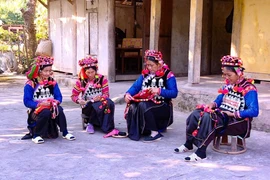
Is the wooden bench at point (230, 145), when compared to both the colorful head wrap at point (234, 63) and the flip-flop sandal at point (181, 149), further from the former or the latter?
the colorful head wrap at point (234, 63)

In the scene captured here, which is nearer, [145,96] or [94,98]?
[145,96]

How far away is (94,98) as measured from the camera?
561 centimetres

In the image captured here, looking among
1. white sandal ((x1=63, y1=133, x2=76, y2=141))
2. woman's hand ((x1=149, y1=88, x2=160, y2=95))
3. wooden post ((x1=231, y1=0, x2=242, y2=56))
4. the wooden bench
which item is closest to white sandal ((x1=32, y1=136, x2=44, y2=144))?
white sandal ((x1=63, y1=133, x2=76, y2=141))

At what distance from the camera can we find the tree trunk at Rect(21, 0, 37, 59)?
590 inches

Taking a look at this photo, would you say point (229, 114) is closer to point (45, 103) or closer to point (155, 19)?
point (45, 103)

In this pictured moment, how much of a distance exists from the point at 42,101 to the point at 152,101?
1.51 m

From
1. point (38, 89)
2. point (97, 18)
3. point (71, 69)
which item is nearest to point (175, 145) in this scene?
point (38, 89)

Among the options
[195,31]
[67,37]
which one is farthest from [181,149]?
[67,37]

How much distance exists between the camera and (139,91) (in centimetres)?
553

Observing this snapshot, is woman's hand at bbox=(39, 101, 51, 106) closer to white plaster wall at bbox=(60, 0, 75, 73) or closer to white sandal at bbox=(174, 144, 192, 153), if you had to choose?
white sandal at bbox=(174, 144, 192, 153)

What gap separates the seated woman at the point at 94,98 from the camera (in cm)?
559

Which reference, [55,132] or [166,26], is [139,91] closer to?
[55,132]

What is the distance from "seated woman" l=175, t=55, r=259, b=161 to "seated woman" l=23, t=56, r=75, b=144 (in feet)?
6.12

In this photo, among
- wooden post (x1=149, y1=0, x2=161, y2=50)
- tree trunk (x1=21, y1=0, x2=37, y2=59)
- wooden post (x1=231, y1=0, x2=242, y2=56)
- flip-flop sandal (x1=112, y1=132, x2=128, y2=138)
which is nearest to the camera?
flip-flop sandal (x1=112, y1=132, x2=128, y2=138)
